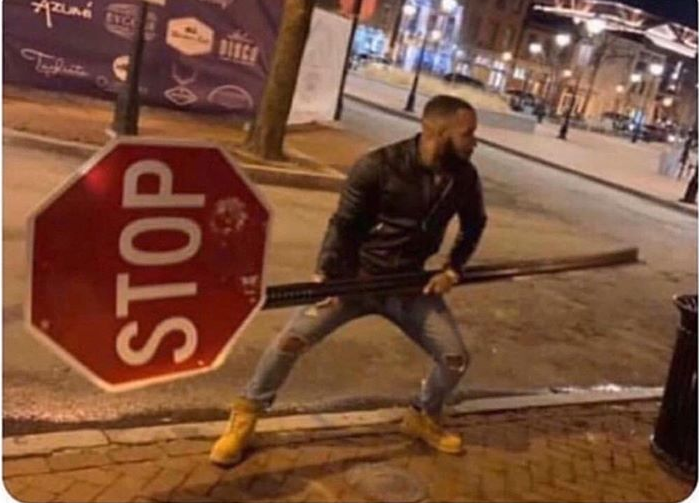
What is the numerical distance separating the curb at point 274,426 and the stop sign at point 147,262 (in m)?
1.19

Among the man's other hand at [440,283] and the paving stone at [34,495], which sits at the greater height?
the man's other hand at [440,283]

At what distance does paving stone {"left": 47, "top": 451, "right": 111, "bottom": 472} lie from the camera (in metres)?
4.12

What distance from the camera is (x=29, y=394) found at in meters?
5.04

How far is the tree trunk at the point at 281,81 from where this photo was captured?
13.4 m

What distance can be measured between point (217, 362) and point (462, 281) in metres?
1.48

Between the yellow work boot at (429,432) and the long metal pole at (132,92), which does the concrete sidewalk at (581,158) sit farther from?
the yellow work boot at (429,432)

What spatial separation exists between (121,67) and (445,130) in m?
10.4

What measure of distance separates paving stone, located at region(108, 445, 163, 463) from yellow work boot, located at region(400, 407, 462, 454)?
1255 mm

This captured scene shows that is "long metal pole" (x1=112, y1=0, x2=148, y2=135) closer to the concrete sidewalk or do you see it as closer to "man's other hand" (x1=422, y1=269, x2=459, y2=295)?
"man's other hand" (x1=422, y1=269, x2=459, y2=295)

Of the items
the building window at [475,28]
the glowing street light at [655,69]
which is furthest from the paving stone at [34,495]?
the building window at [475,28]

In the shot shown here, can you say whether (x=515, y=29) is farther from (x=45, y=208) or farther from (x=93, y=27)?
(x=45, y=208)

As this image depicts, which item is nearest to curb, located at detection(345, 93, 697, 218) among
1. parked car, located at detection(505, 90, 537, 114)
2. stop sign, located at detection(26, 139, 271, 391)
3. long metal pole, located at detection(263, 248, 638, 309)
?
long metal pole, located at detection(263, 248, 638, 309)

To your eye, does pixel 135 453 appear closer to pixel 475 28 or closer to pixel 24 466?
pixel 24 466

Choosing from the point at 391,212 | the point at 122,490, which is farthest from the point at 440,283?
the point at 122,490
